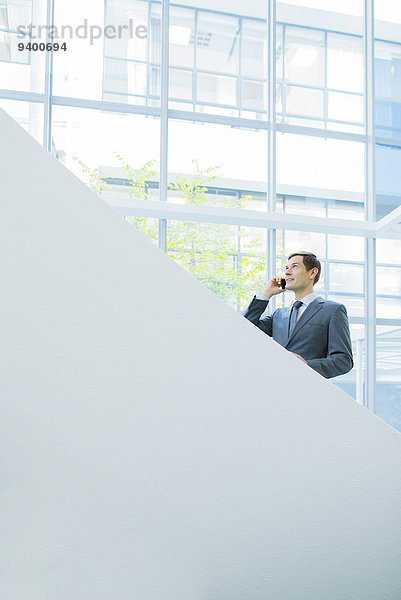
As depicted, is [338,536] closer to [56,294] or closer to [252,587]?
[252,587]

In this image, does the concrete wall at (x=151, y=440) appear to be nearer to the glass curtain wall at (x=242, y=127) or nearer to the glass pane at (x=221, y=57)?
the glass curtain wall at (x=242, y=127)

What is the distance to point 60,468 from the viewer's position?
1.45 metres

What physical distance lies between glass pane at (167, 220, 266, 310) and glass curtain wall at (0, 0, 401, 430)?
0.6 inches

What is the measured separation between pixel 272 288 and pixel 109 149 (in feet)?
10.5

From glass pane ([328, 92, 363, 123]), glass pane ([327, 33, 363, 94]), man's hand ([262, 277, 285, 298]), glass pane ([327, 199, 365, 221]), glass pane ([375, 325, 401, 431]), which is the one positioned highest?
glass pane ([327, 33, 363, 94])

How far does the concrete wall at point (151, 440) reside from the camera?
1.44 metres

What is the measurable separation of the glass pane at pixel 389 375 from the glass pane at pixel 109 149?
3.14 m

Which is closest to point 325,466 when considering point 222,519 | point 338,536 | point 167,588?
point 338,536

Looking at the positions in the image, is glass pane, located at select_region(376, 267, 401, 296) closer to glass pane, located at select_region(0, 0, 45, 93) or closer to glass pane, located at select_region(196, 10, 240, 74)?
glass pane, located at select_region(196, 10, 240, 74)

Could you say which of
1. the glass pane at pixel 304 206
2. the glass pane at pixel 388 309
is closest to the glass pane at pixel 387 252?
the glass pane at pixel 388 309

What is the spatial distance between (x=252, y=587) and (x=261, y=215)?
4.68 metres

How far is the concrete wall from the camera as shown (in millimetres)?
1439

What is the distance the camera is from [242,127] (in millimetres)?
6160

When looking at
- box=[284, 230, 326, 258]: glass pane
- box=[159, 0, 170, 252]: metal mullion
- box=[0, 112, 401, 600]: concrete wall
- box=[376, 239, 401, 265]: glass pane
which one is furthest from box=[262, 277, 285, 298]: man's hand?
box=[376, 239, 401, 265]: glass pane
